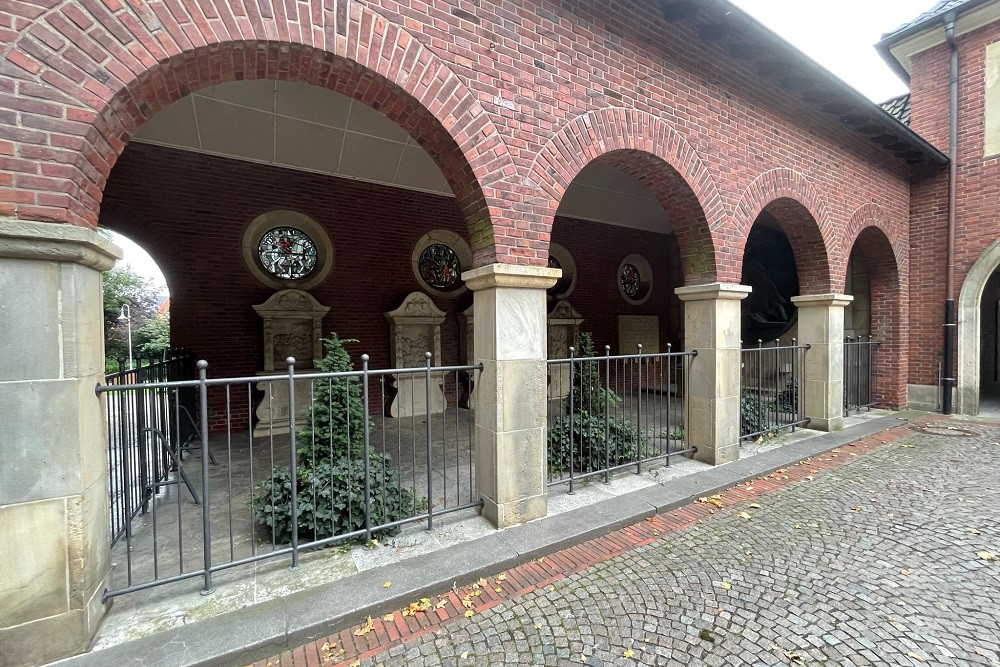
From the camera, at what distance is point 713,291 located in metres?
4.50

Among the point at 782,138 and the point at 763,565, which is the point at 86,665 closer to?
the point at 763,565

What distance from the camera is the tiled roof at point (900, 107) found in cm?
845

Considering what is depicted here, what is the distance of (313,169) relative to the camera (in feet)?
22.1

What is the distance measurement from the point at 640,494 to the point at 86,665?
3.71m

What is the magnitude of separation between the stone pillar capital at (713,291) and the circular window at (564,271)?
495cm

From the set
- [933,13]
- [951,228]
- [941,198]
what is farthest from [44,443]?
[933,13]

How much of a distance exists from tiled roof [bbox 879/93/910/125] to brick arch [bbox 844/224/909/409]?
312 cm

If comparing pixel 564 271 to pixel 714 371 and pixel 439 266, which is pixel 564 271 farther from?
pixel 714 371

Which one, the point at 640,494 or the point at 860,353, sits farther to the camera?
the point at 860,353

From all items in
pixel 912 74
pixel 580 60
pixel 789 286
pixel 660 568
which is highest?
pixel 912 74

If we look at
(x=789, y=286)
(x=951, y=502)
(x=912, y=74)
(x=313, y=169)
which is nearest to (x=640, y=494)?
(x=951, y=502)

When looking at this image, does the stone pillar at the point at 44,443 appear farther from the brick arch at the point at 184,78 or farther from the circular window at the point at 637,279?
the circular window at the point at 637,279

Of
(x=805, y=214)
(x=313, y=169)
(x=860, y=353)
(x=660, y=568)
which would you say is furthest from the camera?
(x=860, y=353)

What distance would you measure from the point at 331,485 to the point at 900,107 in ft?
41.2
